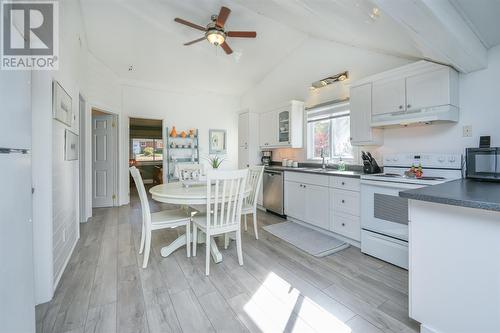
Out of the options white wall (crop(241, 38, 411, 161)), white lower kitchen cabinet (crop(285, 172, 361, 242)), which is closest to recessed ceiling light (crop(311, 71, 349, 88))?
white wall (crop(241, 38, 411, 161))

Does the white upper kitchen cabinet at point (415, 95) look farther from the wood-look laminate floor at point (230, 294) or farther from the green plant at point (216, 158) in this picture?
the green plant at point (216, 158)

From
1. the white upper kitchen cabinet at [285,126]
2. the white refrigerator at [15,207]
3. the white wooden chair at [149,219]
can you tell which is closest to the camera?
the white refrigerator at [15,207]

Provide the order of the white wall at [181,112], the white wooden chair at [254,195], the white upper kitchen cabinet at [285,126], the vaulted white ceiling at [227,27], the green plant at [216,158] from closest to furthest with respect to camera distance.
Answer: the vaulted white ceiling at [227,27], the white wooden chair at [254,195], the white upper kitchen cabinet at [285,126], the white wall at [181,112], the green plant at [216,158]

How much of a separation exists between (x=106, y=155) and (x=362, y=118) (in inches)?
198

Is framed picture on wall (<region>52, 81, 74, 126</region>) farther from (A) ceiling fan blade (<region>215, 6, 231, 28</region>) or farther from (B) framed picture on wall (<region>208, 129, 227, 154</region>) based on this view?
(B) framed picture on wall (<region>208, 129, 227, 154</region>)

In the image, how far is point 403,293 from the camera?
71.1 inches

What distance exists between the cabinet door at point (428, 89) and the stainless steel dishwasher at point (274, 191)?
2124 millimetres

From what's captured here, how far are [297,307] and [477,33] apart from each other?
2.76m

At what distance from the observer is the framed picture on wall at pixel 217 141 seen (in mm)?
6055

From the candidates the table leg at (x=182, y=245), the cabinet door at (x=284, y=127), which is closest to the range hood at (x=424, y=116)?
the cabinet door at (x=284, y=127)

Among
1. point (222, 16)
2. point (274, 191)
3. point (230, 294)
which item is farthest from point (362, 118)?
point (230, 294)

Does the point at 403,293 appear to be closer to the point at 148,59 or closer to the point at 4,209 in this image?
the point at 4,209

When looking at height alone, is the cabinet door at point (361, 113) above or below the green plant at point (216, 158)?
above

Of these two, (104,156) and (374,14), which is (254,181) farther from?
(104,156)
